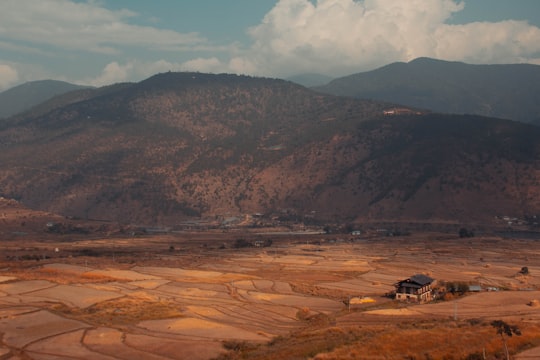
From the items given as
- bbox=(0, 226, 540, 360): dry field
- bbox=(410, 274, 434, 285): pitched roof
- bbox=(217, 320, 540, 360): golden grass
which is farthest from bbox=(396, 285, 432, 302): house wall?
bbox=(217, 320, 540, 360): golden grass

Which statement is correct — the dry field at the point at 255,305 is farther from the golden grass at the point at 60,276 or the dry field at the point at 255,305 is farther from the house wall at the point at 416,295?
the house wall at the point at 416,295

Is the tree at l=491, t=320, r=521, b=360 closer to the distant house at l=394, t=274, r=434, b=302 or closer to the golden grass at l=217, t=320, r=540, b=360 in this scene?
the golden grass at l=217, t=320, r=540, b=360

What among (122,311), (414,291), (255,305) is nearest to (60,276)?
(122,311)

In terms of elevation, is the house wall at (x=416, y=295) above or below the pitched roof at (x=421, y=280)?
below

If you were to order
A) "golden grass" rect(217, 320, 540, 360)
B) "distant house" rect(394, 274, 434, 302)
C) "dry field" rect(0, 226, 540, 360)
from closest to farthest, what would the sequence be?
"golden grass" rect(217, 320, 540, 360) < "dry field" rect(0, 226, 540, 360) < "distant house" rect(394, 274, 434, 302)

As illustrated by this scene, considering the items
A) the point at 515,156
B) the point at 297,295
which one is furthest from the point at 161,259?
the point at 515,156

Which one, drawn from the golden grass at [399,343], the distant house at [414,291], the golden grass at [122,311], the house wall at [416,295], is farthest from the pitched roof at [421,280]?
the golden grass at [122,311]

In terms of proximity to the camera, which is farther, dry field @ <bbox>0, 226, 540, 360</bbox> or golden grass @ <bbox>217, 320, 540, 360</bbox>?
dry field @ <bbox>0, 226, 540, 360</bbox>

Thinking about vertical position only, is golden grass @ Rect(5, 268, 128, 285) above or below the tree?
below
